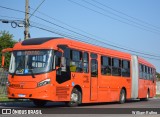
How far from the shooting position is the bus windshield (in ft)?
60.1

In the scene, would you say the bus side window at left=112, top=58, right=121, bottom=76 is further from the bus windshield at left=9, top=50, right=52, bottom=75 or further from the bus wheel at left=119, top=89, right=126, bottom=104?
the bus windshield at left=9, top=50, right=52, bottom=75

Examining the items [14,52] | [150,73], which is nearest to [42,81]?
[14,52]

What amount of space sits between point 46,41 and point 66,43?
1114 mm

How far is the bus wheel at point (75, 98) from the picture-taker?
19914 millimetres

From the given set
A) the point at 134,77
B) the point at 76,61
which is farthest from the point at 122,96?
the point at 76,61

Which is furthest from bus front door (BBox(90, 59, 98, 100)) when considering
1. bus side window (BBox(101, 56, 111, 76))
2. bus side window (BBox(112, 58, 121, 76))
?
bus side window (BBox(112, 58, 121, 76))

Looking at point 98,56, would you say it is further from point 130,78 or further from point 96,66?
point 130,78

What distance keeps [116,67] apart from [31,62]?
8.03 meters

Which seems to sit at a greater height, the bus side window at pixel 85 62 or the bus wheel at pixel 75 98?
the bus side window at pixel 85 62

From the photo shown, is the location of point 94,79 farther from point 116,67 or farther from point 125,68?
point 125,68

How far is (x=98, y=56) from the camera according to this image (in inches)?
894

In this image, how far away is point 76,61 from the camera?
20.3 m

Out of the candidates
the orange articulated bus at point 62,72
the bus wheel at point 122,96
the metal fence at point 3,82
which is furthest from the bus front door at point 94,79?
the metal fence at point 3,82

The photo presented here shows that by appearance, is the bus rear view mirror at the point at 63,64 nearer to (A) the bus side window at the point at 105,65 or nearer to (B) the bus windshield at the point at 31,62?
(B) the bus windshield at the point at 31,62
